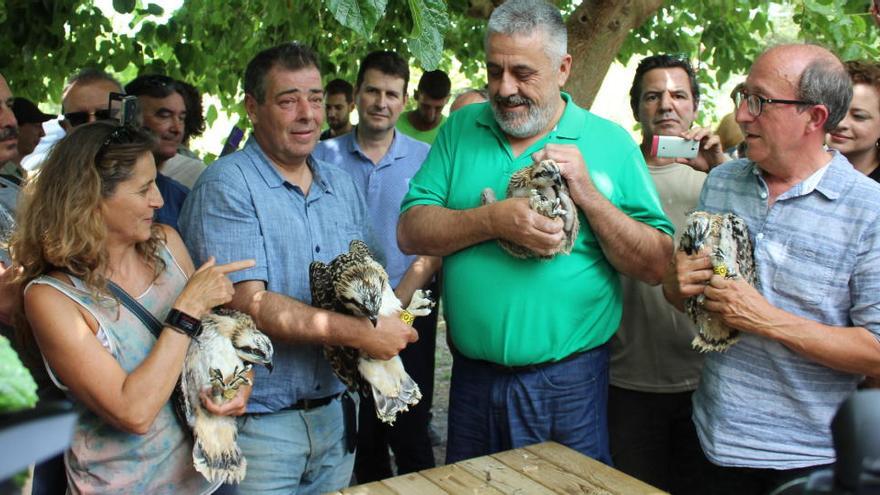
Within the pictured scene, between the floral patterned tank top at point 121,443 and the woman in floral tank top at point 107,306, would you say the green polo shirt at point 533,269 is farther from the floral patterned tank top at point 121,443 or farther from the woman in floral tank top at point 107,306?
the floral patterned tank top at point 121,443

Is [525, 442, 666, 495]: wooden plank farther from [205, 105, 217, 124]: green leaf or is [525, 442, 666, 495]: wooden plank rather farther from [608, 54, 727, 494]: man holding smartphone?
[205, 105, 217, 124]: green leaf

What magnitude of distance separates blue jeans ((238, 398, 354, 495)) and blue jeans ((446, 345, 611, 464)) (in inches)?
20.3

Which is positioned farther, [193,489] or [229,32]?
[229,32]

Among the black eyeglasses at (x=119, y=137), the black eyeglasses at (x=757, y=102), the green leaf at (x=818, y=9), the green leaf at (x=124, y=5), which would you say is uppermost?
the green leaf at (x=818, y=9)

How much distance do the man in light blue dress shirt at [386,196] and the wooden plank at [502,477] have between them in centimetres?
209

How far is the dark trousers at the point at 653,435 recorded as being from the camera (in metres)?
3.59

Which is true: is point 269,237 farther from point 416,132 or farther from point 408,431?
point 416,132

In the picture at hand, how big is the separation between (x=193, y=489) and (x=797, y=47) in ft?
8.26

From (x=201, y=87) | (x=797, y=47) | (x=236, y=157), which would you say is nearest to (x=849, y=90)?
(x=797, y=47)

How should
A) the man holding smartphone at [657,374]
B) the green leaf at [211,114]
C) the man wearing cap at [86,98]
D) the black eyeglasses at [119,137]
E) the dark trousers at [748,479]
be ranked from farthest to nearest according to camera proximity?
the green leaf at [211,114] → the man wearing cap at [86,98] → the man holding smartphone at [657,374] → the dark trousers at [748,479] → the black eyeglasses at [119,137]

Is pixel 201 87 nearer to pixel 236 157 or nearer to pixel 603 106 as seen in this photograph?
pixel 236 157

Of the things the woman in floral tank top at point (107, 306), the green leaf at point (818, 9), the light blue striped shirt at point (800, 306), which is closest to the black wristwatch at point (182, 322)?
the woman in floral tank top at point (107, 306)

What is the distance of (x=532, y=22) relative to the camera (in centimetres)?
301

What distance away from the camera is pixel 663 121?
3928mm
